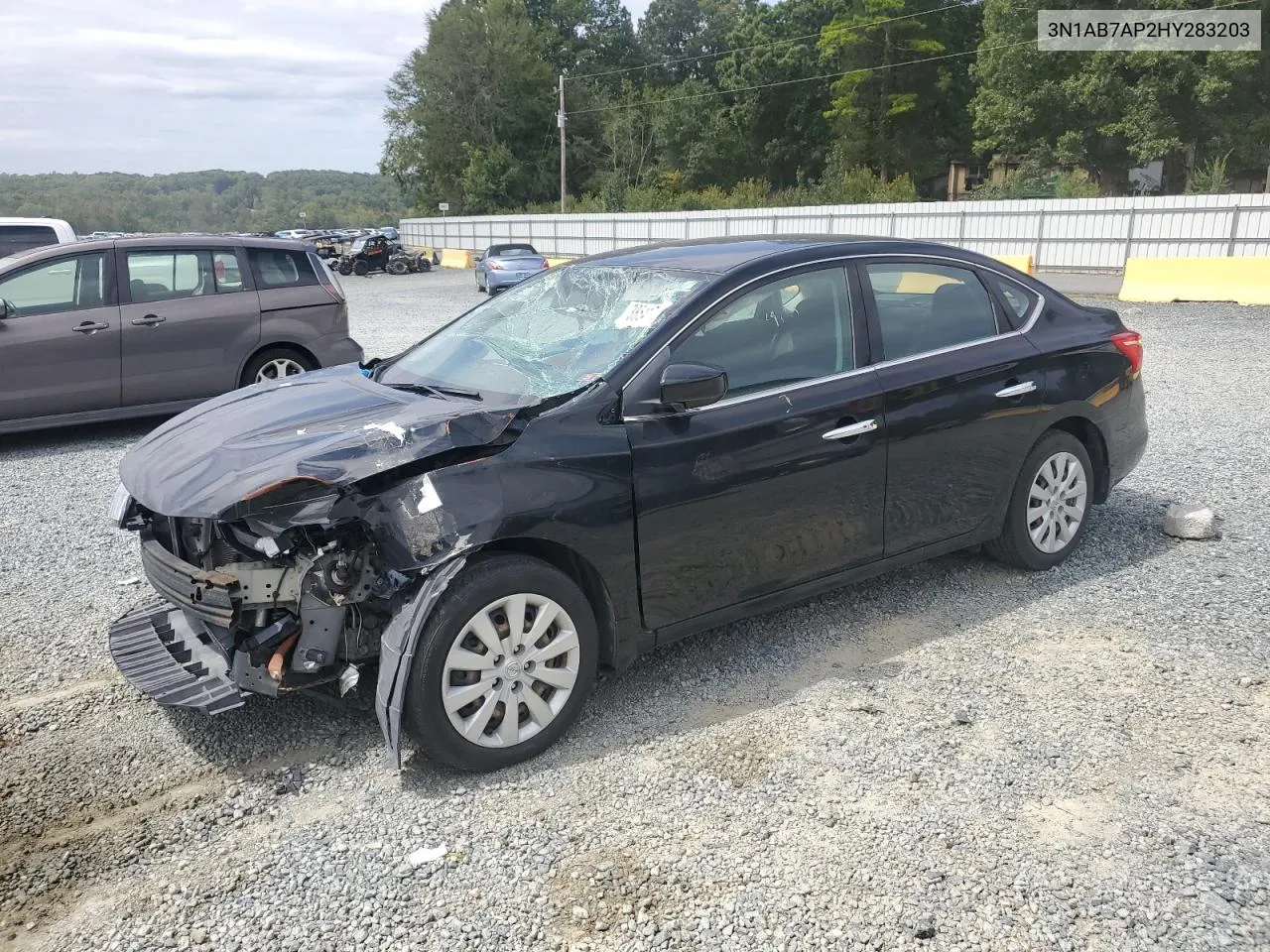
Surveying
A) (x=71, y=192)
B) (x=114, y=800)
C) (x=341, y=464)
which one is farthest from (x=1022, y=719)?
(x=71, y=192)

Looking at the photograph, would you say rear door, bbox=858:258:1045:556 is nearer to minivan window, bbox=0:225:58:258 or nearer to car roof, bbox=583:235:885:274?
car roof, bbox=583:235:885:274

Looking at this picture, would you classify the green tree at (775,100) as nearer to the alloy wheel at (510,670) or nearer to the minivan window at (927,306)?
the minivan window at (927,306)

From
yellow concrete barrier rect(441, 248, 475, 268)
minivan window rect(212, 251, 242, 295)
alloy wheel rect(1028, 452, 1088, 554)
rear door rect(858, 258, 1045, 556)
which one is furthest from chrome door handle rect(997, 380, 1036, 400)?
yellow concrete barrier rect(441, 248, 475, 268)

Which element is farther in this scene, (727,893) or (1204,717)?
Result: (1204,717)

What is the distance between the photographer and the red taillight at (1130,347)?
5.17m

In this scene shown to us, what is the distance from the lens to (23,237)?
11.0 metres

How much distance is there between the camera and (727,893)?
2773 mm

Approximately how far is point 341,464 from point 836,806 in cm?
197

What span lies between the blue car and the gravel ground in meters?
21.8

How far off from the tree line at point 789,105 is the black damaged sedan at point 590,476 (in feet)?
97.7

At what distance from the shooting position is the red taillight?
5172 millimetres

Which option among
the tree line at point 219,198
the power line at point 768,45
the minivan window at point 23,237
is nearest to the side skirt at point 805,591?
the minivan window at point 23,237

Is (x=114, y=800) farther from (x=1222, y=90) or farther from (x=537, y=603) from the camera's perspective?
(x=1222, y=90)

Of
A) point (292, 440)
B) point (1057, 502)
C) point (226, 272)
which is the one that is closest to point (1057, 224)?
point (226, 272)
